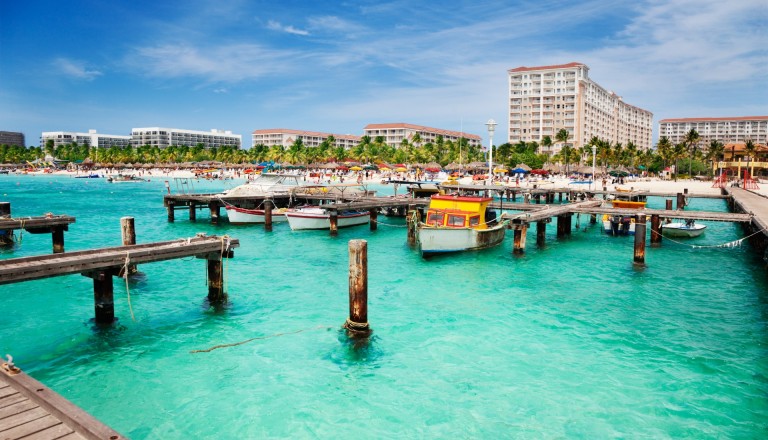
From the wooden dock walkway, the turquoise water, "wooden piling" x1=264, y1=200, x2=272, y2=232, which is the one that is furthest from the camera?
"wooden piling" x1=264, y1=200, x2=272, y2=232

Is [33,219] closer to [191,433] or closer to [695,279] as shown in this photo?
[191,433]

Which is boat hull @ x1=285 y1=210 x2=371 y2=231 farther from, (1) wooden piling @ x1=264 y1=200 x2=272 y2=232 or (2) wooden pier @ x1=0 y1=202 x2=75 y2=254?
(2) wooden pier @ x1=0 y1=202 x2=75 y2=254

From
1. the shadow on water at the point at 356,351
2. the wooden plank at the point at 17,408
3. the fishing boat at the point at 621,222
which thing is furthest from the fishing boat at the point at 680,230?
the wooden plank at the point at 17,408

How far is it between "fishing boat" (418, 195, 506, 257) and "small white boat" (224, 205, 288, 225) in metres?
16.2

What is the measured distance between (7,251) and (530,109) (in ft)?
468

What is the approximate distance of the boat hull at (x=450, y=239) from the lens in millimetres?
25219

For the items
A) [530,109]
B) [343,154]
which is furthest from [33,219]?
[530,109]

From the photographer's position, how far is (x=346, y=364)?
496 inches

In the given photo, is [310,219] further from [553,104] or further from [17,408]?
[553,104]

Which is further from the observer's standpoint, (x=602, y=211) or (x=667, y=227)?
(x=667, y=227)

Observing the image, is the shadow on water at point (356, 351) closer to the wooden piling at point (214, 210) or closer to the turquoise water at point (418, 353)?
the turquoise water at point (418, 353)

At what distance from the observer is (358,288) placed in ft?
43.6

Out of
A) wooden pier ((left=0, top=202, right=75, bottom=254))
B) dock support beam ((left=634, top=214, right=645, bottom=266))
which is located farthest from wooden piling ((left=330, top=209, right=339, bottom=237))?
dock support beam ((left=634, top=214, right=645, bottom=266))

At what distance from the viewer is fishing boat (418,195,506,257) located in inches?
998
